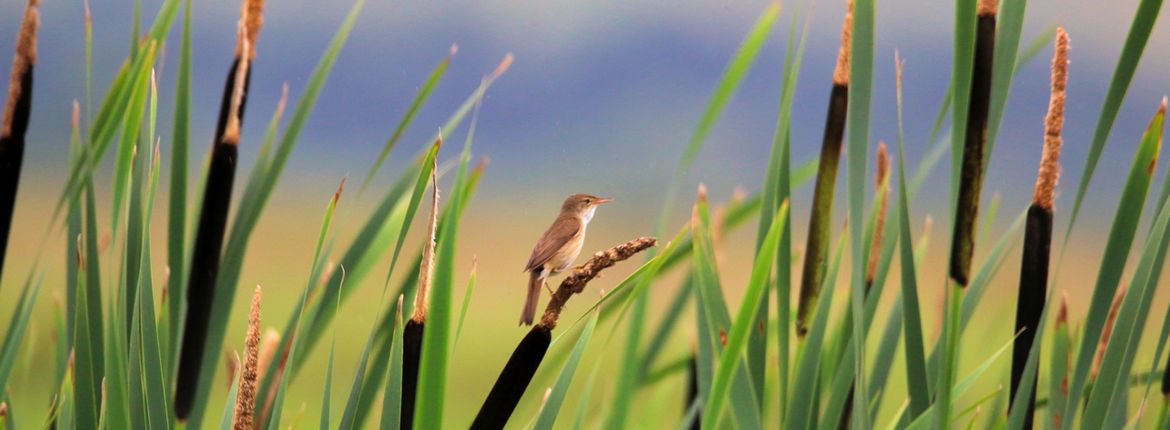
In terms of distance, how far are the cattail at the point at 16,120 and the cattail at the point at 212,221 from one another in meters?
0.12

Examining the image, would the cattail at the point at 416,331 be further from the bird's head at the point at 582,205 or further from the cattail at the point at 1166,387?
the cattail at the point at 1166,387

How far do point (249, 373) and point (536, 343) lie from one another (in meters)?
0.13

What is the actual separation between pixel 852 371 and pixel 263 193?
0.35m

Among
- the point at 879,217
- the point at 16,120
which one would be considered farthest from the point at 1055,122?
the point at 16,120

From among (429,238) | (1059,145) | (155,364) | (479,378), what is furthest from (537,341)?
(479,378)

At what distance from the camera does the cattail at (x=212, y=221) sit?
0.50 metres

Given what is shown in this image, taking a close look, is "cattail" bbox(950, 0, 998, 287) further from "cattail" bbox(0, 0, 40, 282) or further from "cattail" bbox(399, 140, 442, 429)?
"cattail" bbox(0, 0, 40, 282)

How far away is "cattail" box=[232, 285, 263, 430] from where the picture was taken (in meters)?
0.40

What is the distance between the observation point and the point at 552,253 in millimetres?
635

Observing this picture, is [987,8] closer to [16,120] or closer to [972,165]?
[972,165]

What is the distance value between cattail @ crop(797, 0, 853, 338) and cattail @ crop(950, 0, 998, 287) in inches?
4.1

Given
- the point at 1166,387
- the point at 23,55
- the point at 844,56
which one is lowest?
the point at 1166,387

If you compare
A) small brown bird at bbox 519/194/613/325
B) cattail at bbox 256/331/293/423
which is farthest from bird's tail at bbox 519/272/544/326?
cattail at bbox 256/331/293/423

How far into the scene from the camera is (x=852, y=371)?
507mm
